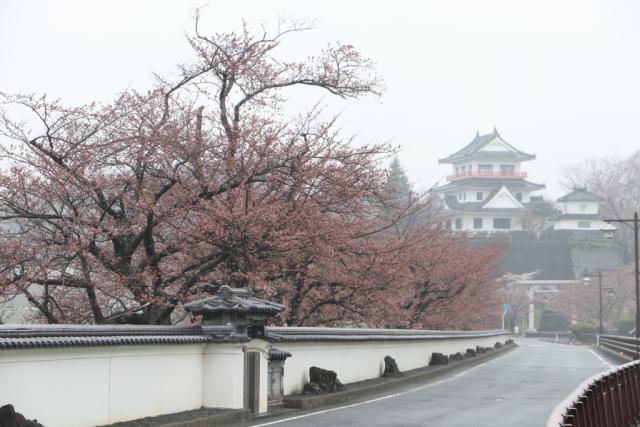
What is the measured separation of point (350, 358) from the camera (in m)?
22.5

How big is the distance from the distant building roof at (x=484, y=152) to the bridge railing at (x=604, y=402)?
12911cm

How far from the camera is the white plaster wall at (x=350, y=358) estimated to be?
1895 cm

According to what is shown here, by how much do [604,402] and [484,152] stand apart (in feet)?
438

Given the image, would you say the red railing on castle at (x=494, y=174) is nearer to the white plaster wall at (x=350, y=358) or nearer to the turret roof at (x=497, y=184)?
the turret roof at (x=497, y=184)

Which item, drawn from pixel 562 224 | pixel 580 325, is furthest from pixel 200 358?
pixel 562 224

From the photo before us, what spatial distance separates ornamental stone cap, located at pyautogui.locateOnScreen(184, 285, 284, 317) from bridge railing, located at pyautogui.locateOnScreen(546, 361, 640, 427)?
5680 millimetres

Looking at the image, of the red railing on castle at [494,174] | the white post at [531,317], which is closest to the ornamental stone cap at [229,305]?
the white post at [531,317]

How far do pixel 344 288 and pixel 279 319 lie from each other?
170cm

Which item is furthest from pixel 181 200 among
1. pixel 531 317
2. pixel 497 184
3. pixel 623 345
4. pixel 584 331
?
pixel 497 184

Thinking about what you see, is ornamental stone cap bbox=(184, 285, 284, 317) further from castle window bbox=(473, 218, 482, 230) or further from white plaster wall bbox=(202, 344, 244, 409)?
castle window bbox=(473, 218, 482, 230)

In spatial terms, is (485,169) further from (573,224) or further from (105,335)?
(105,335)

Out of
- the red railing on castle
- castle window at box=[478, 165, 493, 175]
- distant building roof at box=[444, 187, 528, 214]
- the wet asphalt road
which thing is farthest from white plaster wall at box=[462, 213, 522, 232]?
the wet asphalt road

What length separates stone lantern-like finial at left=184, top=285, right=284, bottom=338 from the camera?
15688 mm

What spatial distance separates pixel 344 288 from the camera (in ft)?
77.0
